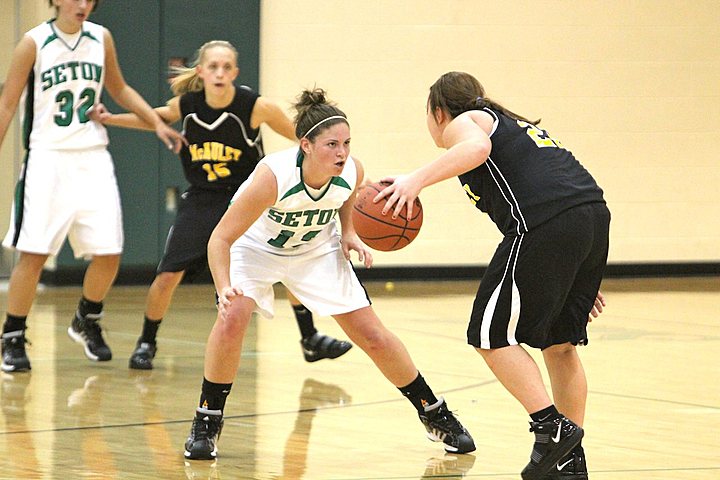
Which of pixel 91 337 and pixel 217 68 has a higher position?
pixel 217 68

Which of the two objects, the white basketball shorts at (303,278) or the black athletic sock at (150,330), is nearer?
the white basketball shorts at (303,278)

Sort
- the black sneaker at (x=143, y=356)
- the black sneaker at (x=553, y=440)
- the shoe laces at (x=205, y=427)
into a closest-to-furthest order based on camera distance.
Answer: the black sneaker at (x=553, y=440), the shoe laces at (x=205, y=427), the black sneaker at (x=143, y=356)

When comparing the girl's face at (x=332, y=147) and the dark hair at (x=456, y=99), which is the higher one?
the dark hair at (x=456, y=99)

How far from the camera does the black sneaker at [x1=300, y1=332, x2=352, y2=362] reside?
6.21 metres

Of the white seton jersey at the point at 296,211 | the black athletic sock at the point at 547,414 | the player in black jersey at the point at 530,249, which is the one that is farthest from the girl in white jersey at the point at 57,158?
the black athletic sock at the point at 547,414

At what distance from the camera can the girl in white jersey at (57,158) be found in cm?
593

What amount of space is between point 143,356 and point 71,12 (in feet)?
Result: 5.48

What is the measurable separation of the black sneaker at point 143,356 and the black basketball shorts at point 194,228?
1.27 feet

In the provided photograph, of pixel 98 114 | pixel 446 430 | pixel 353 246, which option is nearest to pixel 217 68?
pixel 98 114

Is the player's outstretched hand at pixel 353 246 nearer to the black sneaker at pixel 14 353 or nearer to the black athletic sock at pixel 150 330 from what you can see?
the black athletic sock at pixel 150 330

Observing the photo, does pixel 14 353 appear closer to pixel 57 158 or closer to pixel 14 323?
pixel 14 323

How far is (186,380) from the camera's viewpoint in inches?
230

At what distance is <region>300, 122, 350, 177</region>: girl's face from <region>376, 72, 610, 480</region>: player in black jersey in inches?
13.8

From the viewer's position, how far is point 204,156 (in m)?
6.11
